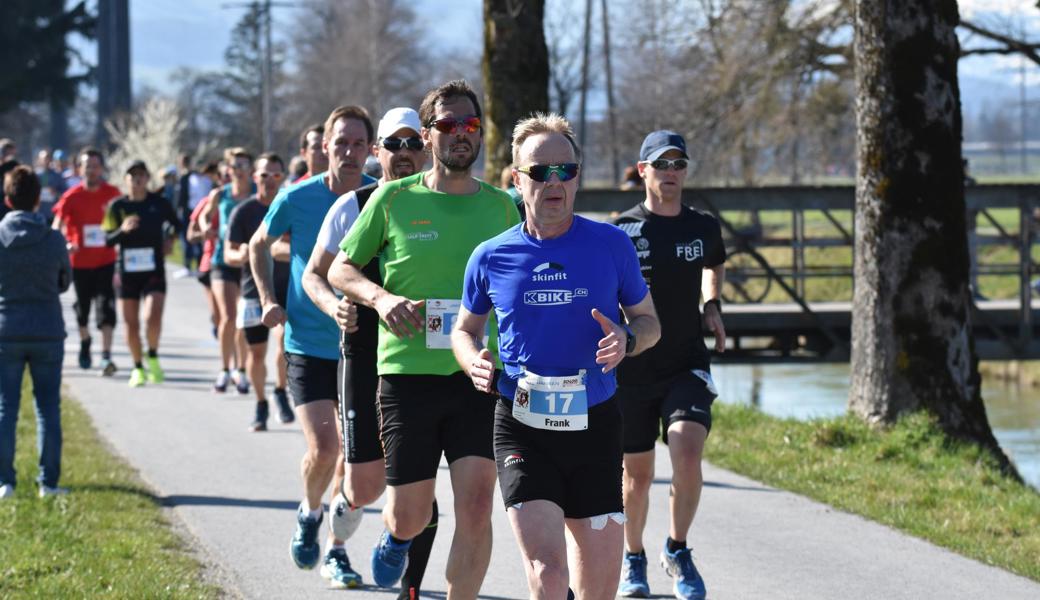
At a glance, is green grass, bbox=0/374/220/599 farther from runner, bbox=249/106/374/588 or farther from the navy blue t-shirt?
the navy blue t-shirt

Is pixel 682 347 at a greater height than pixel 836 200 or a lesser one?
lesser

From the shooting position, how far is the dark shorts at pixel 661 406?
267 inches

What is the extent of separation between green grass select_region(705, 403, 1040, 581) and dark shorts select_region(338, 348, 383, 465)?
121 inches

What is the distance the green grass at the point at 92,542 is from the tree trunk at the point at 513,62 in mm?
6434

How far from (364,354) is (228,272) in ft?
25.9

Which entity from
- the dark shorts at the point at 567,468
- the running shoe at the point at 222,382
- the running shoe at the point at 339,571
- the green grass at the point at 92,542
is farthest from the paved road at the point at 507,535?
the dark shorts at the point at 567,468

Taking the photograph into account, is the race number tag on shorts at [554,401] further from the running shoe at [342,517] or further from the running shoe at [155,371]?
the running shoe at [155,371]

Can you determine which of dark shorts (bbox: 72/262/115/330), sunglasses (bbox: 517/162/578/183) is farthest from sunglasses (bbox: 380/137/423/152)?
dark shorts (bbox: 72/262/115/330)

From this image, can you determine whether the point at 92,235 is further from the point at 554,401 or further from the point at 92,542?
the point at 554,401

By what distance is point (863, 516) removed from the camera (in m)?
8.59

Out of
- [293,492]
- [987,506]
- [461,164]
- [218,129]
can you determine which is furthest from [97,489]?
[218,129]

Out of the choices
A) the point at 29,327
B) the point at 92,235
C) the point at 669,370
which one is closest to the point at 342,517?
the point at 669,370

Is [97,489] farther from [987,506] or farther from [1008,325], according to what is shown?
[1008,325]

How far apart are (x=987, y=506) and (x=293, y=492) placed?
13.1 feet
